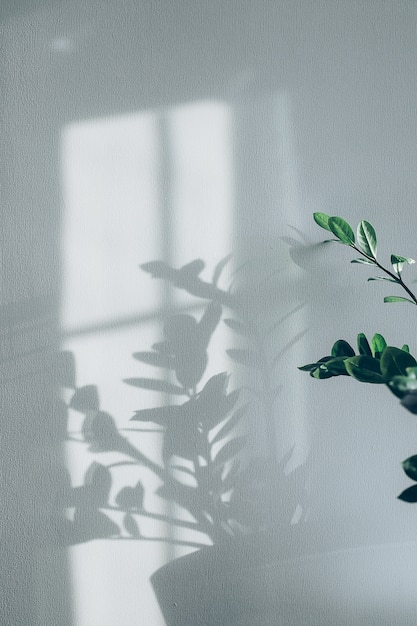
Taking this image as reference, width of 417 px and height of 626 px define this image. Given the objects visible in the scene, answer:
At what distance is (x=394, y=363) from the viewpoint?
0.86m

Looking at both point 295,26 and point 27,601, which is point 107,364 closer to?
point 27,601

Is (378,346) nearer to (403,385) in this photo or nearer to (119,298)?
(403,385)

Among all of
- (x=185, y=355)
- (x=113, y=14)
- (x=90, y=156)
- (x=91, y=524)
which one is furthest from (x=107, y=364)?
(x=113, y=14)

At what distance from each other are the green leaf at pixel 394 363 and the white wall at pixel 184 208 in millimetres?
368

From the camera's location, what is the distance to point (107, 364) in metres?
1.20

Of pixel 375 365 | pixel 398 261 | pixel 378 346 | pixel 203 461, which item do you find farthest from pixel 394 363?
pixel 203 461

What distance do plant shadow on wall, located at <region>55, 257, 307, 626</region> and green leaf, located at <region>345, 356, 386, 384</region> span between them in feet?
1.10

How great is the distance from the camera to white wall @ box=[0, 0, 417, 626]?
3.90 ft

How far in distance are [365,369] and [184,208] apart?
1.81 feet

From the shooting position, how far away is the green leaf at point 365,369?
2.94ft

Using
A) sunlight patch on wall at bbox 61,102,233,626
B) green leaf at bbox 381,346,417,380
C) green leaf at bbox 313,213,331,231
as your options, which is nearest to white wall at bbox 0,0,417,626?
sunlight patch on wall at bbox 61,102,233,626

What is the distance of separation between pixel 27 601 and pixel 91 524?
8.2 inches

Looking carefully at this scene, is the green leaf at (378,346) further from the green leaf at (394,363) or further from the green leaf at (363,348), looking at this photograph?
the green leaf at (394,363)

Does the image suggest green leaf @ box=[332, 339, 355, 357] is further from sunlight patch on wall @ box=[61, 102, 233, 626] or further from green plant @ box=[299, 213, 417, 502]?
sunlight patch on wall @ box=[61, 102, 233, 626]
